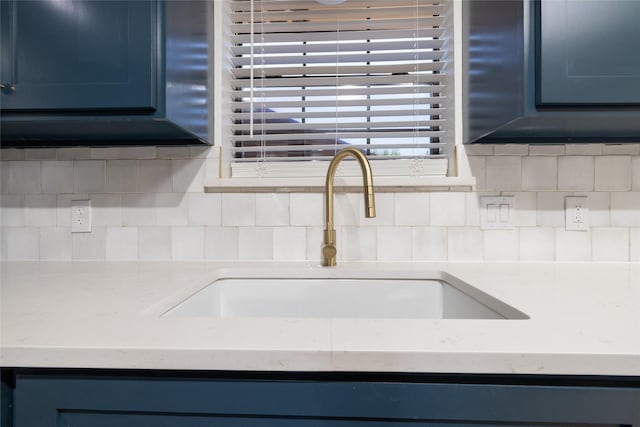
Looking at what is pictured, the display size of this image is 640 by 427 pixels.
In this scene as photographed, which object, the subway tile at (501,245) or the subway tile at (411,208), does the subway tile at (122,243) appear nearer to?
the subway tile at (411,208)

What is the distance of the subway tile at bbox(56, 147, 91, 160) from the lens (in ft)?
4.24

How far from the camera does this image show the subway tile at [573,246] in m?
1.23

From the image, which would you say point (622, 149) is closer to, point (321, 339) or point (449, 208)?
point (449, 208)

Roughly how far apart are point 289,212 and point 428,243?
1.51 feet

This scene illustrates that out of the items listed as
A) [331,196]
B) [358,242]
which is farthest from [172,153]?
[358,242]

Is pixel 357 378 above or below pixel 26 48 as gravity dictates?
below

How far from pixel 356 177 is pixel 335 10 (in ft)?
1.98

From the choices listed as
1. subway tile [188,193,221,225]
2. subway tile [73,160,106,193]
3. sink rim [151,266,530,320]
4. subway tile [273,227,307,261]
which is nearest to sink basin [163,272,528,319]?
sink rim [151,266,530,320]

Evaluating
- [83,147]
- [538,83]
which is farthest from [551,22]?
[83,147]

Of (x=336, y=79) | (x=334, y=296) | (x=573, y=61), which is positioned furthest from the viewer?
(x=336, y=79)

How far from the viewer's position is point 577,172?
48.3 inches

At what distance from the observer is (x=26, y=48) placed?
3.03 feet

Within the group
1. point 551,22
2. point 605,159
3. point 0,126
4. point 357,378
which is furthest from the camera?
point 605,159

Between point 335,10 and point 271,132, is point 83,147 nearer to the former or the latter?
point 271,132
